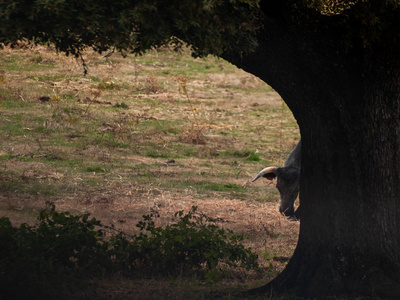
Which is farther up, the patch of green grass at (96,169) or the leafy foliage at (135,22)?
the leafy foliage at (135,22)

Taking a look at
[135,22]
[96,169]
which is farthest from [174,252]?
[96,169]

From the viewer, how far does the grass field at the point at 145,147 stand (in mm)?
9984

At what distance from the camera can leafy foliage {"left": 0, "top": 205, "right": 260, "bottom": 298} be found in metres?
6.39

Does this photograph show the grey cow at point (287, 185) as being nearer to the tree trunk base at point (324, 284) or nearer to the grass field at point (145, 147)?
the grass field at point (145, 147)

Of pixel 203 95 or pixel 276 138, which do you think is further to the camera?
pixel 203 95

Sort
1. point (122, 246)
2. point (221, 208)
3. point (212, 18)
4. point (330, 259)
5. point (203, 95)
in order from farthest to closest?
point (203, 95)
point (221, 208)
point (122, 246)
point (330, 259)
point (212, 18)

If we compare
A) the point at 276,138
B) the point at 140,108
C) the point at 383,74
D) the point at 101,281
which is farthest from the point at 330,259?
the point at 140,108

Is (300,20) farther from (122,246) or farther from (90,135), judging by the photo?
(90,135)

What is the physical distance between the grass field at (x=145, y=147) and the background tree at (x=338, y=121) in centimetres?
116

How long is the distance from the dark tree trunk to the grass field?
1.27 m

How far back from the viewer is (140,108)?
65.9 feet

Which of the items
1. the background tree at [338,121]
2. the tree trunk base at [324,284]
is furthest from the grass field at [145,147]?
the background tree at [338,121]

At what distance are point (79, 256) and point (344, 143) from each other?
10.8ft

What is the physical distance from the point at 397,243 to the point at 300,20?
2696 millimetres
